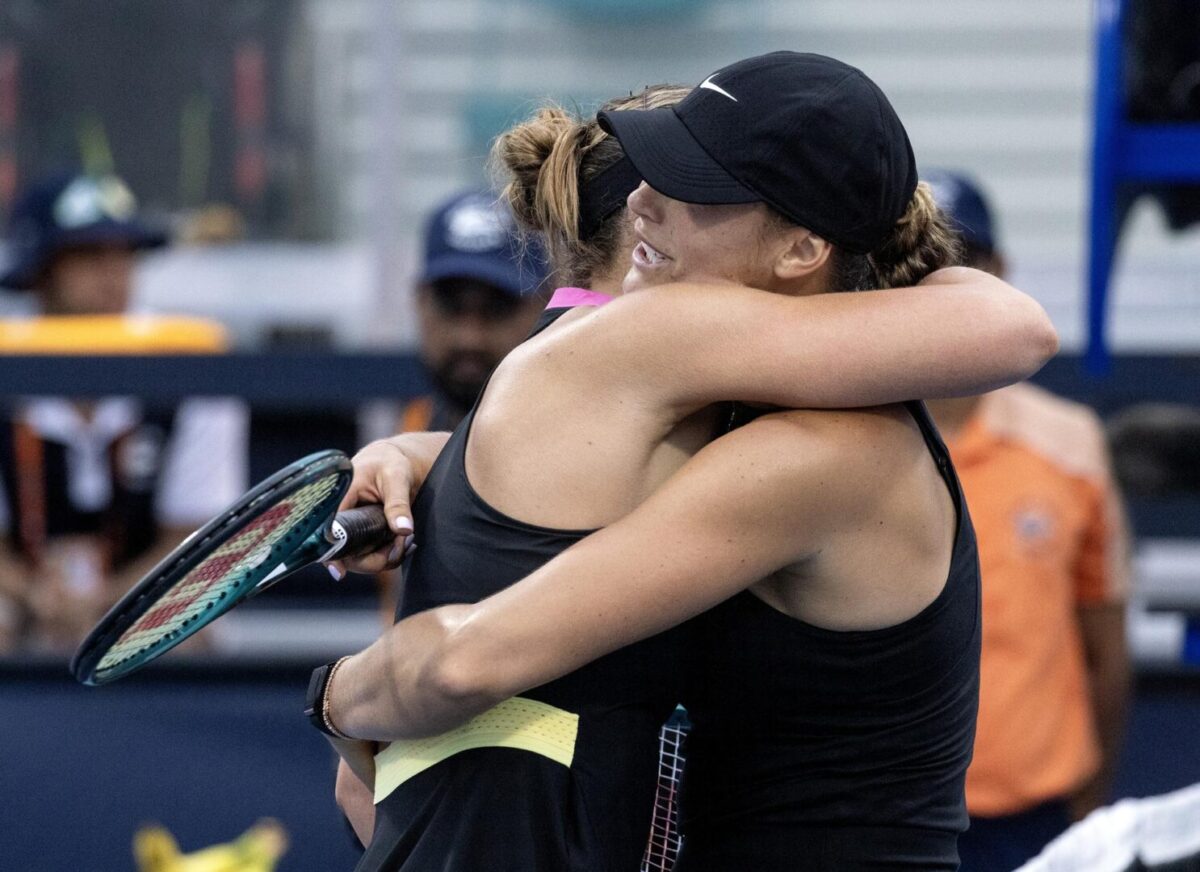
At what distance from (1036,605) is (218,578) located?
2137mm

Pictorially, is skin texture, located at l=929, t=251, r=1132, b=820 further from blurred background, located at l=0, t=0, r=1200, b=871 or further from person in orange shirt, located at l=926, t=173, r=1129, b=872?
blurred background, located at l=0, t=0, r=1200, b=871

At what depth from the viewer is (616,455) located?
1.64 metres

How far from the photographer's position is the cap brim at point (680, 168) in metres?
1.63

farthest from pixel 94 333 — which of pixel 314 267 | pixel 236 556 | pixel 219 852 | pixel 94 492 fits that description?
pixel 236 556

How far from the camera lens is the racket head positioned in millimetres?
1636

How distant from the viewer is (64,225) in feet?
15.1

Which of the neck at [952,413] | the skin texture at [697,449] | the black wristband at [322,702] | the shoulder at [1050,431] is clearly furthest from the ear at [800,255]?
the shoulder at [1050,431]

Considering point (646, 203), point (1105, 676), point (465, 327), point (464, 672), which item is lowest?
point (1105, 676)

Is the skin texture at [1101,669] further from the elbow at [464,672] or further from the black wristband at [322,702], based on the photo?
the elbow at [464,672]

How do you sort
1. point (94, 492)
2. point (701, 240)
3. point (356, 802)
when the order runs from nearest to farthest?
point (701, 240) < point (356, 802) < point (94, 492)

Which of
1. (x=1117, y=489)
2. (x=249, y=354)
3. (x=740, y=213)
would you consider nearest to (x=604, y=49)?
(x=249, y=354)

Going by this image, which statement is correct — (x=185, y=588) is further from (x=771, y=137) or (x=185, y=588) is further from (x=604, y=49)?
(x=604, y=49)

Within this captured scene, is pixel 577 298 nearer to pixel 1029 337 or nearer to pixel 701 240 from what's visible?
pixel 701 240

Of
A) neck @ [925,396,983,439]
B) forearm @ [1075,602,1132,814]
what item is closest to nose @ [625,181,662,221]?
neck @ [925,396,983,439]
